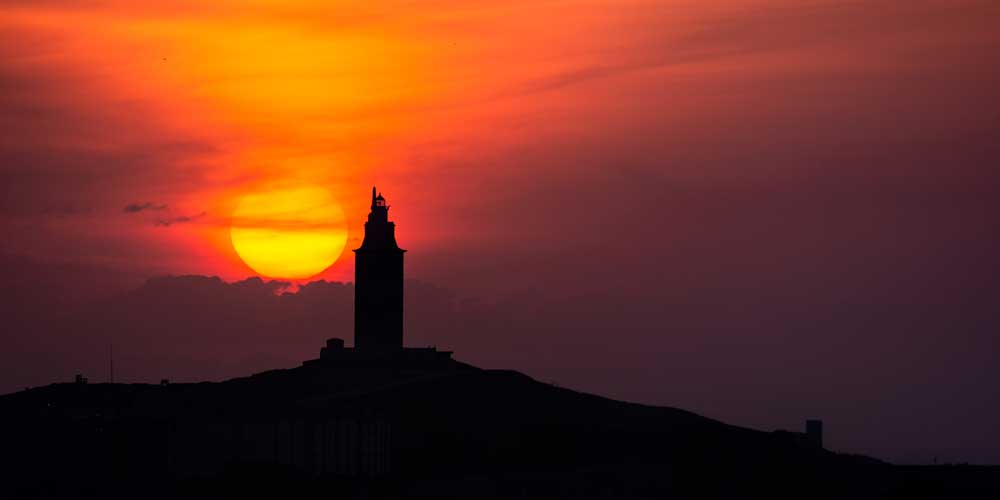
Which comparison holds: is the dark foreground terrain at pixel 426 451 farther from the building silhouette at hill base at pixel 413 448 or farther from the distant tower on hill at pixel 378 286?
the distant tower on hill at pixel 378 286

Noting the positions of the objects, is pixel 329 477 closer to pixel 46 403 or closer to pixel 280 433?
pixel 280 433

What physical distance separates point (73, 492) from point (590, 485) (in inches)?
756

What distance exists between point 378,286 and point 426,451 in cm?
1732

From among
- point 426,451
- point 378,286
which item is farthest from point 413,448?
point 378,286

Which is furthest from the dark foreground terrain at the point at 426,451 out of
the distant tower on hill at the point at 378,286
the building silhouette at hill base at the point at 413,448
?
the distant tower on hill at the point at 378,286

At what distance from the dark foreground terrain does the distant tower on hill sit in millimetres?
4164

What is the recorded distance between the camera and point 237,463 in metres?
93.1

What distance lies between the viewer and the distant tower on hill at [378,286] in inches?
4257

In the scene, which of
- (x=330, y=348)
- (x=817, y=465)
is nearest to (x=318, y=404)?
(x=330, y=348)

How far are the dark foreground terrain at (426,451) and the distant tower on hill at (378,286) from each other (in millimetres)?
4164

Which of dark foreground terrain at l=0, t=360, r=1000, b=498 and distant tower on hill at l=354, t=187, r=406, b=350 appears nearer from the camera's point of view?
dark foreground terrain at l=0, t=360, r=1000, b=498

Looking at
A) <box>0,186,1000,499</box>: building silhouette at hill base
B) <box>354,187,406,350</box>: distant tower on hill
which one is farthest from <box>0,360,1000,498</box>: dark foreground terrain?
<box>354,187,406,350</box>: distant tower on hill

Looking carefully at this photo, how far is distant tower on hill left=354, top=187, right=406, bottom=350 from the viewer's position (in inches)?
4257

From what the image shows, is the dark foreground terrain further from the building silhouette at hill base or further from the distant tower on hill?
the distant tower on hill
